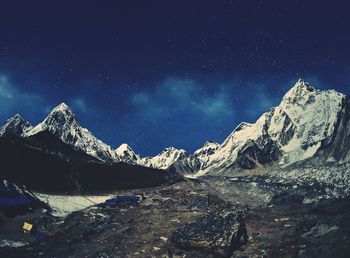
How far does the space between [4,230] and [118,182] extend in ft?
147

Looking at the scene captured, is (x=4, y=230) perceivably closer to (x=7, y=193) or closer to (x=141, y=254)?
(x=7, y=193)

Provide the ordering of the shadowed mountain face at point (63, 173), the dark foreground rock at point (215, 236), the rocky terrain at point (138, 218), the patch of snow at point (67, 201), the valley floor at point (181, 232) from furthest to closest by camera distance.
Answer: the shadowed mountain face at point (63, 173)
the patch of snow at point (67, 201)
the rocky terrain at point (138, 218)
the dark foreground rock at point (215, 236)
the valley floor at point (181, 232)

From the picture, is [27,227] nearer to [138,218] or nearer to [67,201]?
[138,218]

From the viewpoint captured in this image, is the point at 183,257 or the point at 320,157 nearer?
the point at 183,257

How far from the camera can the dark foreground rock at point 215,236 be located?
39031mm

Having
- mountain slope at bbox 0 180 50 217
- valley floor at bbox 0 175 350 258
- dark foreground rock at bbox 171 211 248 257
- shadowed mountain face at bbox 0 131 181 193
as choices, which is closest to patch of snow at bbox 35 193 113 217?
mountain slope at bbox 0 180 50 217

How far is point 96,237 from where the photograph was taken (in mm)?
47906

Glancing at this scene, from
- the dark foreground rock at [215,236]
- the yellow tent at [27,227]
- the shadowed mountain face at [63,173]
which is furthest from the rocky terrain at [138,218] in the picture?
the yellow tent at [27,227]

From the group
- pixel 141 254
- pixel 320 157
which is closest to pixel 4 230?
pixel 141 254

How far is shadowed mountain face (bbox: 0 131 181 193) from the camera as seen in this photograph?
8538 centimetres

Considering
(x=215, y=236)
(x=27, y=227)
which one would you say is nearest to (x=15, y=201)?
(x=27, y=227)

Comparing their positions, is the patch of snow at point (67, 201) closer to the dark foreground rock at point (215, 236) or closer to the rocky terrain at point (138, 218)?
the rocky terrain at point (138, 218)

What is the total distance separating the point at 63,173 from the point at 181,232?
179ft

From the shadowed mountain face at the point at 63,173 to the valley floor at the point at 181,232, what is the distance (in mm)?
24288
